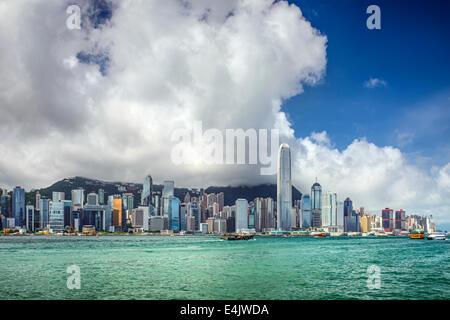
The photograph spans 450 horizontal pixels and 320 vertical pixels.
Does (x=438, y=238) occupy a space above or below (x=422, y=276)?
below

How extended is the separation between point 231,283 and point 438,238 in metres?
177

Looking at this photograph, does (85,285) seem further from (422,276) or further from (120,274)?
(422,276)
